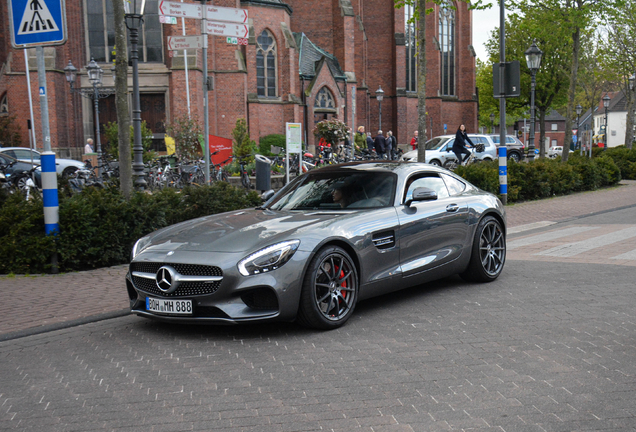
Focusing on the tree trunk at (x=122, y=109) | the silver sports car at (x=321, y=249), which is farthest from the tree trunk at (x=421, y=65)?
the silver sports car at (x=321, y=249)

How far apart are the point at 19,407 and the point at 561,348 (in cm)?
365

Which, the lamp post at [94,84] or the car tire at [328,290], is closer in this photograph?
the car tire at [328,290]


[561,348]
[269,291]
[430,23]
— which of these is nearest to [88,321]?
[269,291]

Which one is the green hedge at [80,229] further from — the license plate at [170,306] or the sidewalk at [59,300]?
the license plate at [170,306]

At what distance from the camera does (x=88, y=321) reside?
5.98 meters

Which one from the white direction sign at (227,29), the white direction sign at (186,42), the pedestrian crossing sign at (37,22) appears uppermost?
the white direction sign at (227,29)

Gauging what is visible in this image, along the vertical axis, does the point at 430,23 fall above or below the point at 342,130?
above

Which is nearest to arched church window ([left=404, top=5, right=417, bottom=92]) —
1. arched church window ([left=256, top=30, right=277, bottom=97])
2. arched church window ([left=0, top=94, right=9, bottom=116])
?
arched church window ([left=256, top=30, right=277, bottom=97])

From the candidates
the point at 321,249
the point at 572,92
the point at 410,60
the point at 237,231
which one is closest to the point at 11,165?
the point at 237,231

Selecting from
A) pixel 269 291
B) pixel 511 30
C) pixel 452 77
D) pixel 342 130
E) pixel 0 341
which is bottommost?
pixel 0 341

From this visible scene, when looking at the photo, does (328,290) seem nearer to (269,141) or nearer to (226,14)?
(226,14)

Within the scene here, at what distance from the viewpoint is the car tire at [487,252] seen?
7.11 metres

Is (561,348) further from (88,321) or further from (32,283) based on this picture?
(32,283)

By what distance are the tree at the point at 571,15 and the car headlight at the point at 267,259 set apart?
20.6 m
